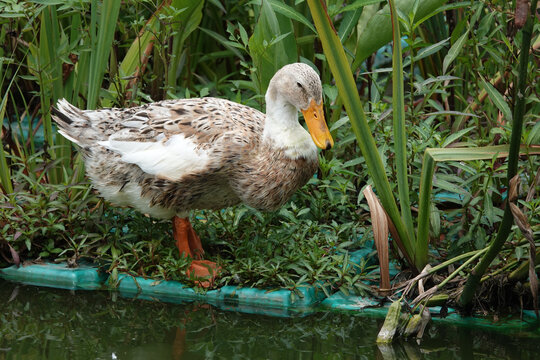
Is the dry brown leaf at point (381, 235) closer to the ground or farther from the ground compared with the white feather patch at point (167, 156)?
closer to the ground

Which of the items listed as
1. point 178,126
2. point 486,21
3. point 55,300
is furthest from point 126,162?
point 486,21

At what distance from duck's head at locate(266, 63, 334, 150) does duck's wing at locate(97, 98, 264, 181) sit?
220 millimetres

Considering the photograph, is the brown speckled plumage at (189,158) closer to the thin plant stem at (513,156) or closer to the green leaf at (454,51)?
the green leaf at (454,51)

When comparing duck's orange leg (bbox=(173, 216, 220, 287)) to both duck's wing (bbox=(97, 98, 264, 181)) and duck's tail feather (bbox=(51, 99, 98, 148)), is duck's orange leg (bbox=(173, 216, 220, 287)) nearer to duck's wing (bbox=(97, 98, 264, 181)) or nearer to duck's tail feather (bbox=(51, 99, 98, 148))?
duck's wing (bbox=(97, 98, 264, 181))

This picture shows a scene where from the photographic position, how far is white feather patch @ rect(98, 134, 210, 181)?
356cm

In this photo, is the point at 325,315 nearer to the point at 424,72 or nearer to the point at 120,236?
the point at 120,236

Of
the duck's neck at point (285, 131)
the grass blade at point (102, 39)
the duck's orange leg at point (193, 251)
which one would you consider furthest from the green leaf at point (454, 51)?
the grass blade at point (102, 39)

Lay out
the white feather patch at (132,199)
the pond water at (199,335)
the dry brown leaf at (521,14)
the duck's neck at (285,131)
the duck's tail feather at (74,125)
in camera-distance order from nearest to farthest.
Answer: the dry brown leaf at (521,14) < the pond water at (199,335) < the duck's neck at (285,131) < the white feather patch at (132,199) < the duck's tail feather at (74,125)

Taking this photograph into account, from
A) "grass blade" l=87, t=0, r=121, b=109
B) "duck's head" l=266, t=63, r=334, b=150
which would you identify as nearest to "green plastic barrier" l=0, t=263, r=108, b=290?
"grass blade" l=87, t=0, r=121, b=109

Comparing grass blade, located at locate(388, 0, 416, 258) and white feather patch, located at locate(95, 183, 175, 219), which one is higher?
grass blade, located at locate(388, 0, 416, 258)

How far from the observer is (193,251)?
3.91 m

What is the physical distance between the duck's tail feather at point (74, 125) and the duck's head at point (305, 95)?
955mm

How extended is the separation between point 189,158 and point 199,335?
2.71 ft

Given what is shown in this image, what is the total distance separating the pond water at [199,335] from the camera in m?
3.04
